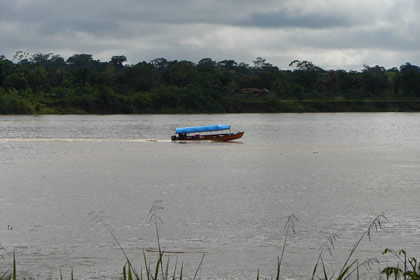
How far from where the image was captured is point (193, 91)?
124688 mm

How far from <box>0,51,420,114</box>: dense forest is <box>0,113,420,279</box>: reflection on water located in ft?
237

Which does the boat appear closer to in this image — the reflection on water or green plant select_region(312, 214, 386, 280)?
the reflection on water

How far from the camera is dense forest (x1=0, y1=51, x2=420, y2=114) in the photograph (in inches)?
4546

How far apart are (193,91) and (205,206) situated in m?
104

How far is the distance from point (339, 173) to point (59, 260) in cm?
1998

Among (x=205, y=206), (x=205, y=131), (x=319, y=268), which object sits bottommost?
(x=319, y=268)

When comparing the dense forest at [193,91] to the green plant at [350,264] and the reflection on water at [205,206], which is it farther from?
the green plant at [350,264]

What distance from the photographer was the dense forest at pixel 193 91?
379ft

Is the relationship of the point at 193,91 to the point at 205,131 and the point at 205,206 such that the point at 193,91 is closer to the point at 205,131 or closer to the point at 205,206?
the point at 205,131

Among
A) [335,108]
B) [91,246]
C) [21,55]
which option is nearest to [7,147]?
[91,246]

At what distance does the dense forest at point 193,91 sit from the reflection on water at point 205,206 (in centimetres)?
7226

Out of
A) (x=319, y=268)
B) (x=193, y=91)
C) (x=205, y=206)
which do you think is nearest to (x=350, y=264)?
(x=319, y=268)

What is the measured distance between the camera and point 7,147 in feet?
159

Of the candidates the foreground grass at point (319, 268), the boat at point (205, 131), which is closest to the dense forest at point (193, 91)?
the boat at point (205, 131)
